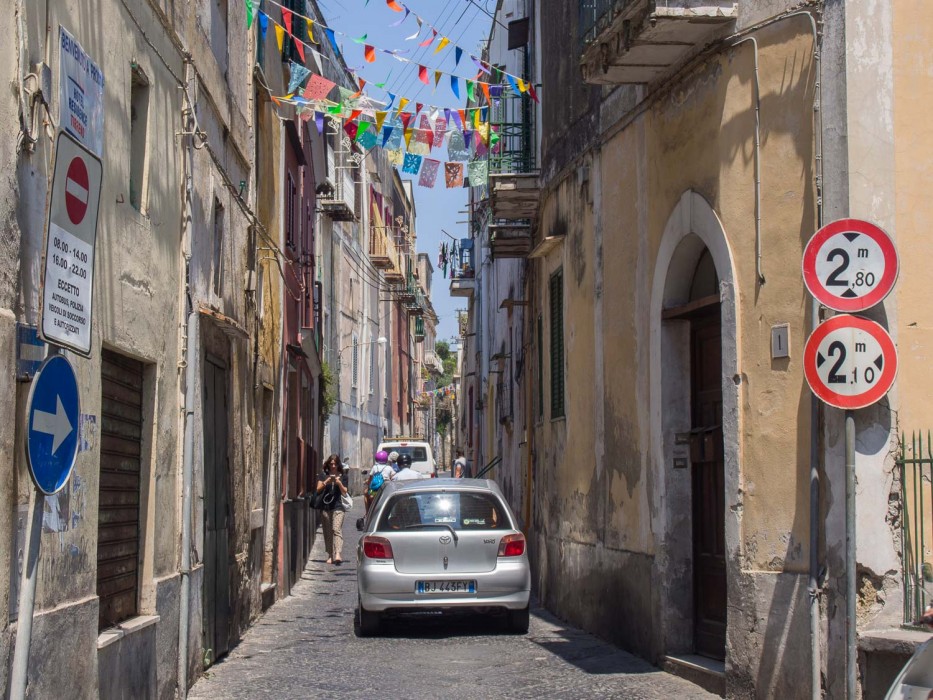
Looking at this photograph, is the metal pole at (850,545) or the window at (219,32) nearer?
the metal pole at (850,545)

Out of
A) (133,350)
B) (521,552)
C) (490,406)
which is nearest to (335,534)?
(521,552)

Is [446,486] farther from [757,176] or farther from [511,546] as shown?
[757,176]

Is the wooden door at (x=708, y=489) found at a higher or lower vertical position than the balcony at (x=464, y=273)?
lower

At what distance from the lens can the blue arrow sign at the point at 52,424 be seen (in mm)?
4363

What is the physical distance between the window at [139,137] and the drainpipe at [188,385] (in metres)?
1.11

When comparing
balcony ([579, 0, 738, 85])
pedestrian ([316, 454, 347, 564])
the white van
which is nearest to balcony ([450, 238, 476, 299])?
the white van

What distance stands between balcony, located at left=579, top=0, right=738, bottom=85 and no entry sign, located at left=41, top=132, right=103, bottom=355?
586 cm

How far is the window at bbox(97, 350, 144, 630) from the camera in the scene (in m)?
7.96

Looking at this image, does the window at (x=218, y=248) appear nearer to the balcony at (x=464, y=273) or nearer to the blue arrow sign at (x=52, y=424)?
the blue arrow sign at (x=52, y=424)

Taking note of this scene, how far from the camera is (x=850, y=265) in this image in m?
7.52

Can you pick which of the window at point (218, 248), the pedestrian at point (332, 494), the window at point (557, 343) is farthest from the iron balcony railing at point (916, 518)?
the pedestrian at point (332, 494)

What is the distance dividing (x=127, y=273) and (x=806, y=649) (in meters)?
5.12

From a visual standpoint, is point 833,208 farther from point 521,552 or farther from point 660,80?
point 521,552

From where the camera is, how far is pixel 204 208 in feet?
36.7
